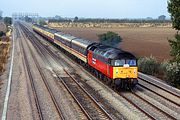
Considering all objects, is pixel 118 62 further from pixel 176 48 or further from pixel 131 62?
pixel 176 48

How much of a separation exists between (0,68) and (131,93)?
56.6 feet

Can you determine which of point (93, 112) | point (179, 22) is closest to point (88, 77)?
point (179, 22)

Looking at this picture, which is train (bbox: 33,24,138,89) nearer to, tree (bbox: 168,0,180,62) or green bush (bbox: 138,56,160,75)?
tree (bbox: 168,0,180,62)

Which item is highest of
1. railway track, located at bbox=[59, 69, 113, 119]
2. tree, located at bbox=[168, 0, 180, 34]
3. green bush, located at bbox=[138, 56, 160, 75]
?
tree, located at bbox=[168, 0, 180, 34]

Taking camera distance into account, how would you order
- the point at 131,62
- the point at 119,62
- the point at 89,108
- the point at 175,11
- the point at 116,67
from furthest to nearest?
1. the point at 175,11
2. the point at 131,62
3. the point at 119,62
4. the point at 116,67
5. the point at 89,108

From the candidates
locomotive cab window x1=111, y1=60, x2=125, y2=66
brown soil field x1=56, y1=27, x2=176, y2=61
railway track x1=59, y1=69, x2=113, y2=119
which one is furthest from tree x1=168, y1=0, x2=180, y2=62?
railway track x1=59, y1=69, x2=113, y2=119

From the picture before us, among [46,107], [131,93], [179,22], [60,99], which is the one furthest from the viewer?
[179,22]

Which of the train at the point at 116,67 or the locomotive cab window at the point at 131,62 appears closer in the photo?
the train at the point at 116,67

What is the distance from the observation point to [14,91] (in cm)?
2530

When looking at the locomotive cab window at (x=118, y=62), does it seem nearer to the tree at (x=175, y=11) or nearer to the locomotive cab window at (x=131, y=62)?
the locomotive cab window at (x=131, y=62)

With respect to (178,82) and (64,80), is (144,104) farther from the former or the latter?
(64,80)

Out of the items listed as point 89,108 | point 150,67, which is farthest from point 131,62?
point 150,67

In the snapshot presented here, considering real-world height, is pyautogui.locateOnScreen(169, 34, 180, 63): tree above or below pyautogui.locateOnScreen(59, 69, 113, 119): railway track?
above

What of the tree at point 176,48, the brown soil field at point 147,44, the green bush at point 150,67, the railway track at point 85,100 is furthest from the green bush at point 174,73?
the railway track at point 85,100
